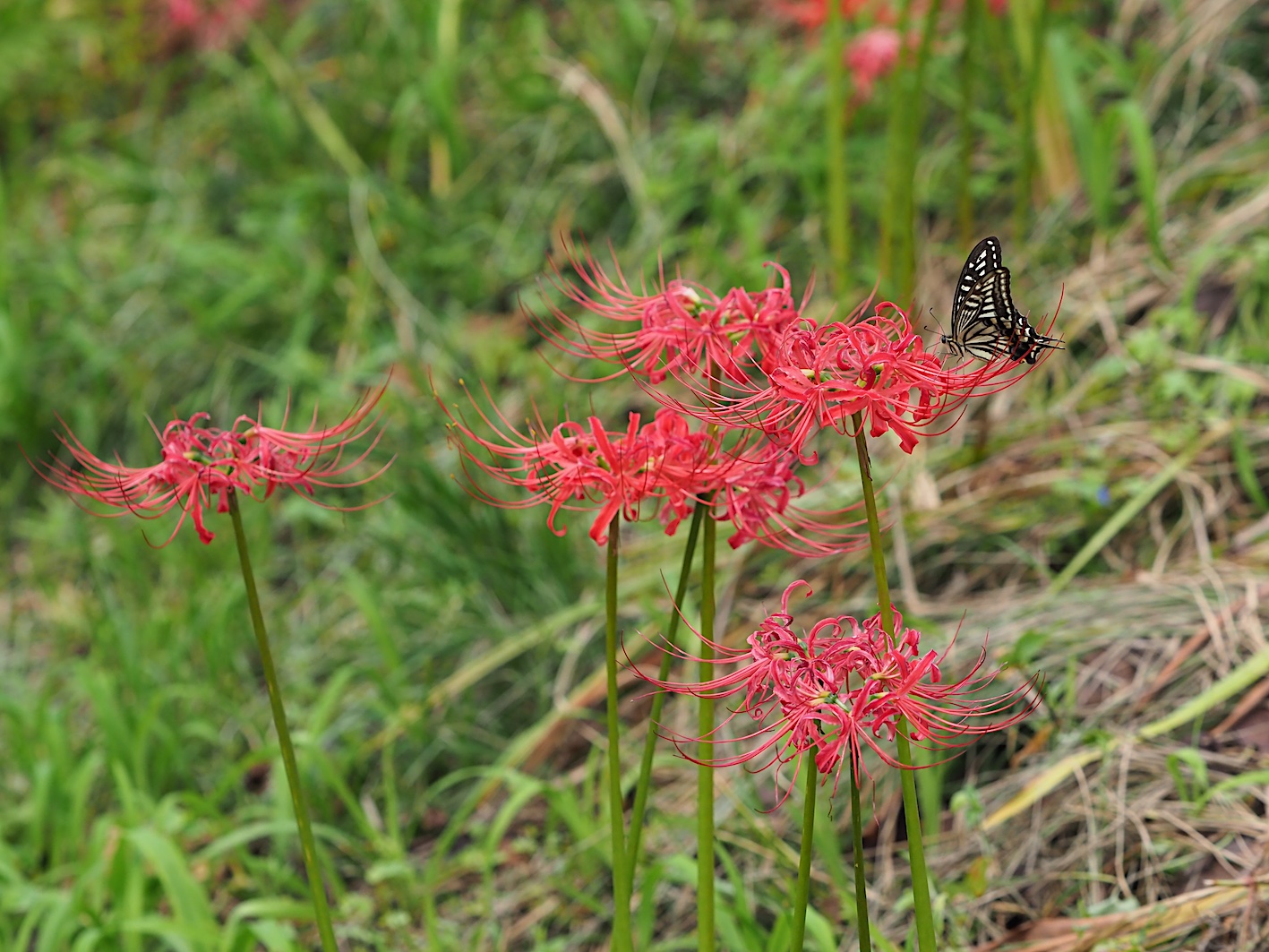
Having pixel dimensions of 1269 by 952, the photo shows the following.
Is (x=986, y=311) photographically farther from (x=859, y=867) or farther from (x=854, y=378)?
(x=859, y=867)

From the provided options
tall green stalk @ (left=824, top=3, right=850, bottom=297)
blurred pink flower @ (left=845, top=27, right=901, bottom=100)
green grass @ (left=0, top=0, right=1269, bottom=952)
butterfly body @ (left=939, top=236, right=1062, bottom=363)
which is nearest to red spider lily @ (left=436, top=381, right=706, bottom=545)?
butterfly body @ (left=939, top=236, right=1062, bottom=363)

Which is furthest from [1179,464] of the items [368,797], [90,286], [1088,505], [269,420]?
[90,286]

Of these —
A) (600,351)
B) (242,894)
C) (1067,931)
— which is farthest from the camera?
(242,894)

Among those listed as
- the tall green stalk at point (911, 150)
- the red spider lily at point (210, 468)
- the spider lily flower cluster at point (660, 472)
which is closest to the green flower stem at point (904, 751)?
the spider lily flower cluster at point (660, 472)

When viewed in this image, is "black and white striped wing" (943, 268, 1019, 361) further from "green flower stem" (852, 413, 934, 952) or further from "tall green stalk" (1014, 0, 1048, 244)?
"tall green stalk" (1014, 0, 1048, 244)

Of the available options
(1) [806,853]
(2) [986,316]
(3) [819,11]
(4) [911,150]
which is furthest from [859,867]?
→ (3) [819,11]

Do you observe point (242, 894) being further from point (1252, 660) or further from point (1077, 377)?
point (1077, 377)

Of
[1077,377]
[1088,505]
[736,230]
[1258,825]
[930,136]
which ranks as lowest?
[1258,825]

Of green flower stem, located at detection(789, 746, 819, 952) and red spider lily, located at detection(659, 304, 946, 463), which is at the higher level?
red spider lily, located at detection(659, 304, 946, 463)
